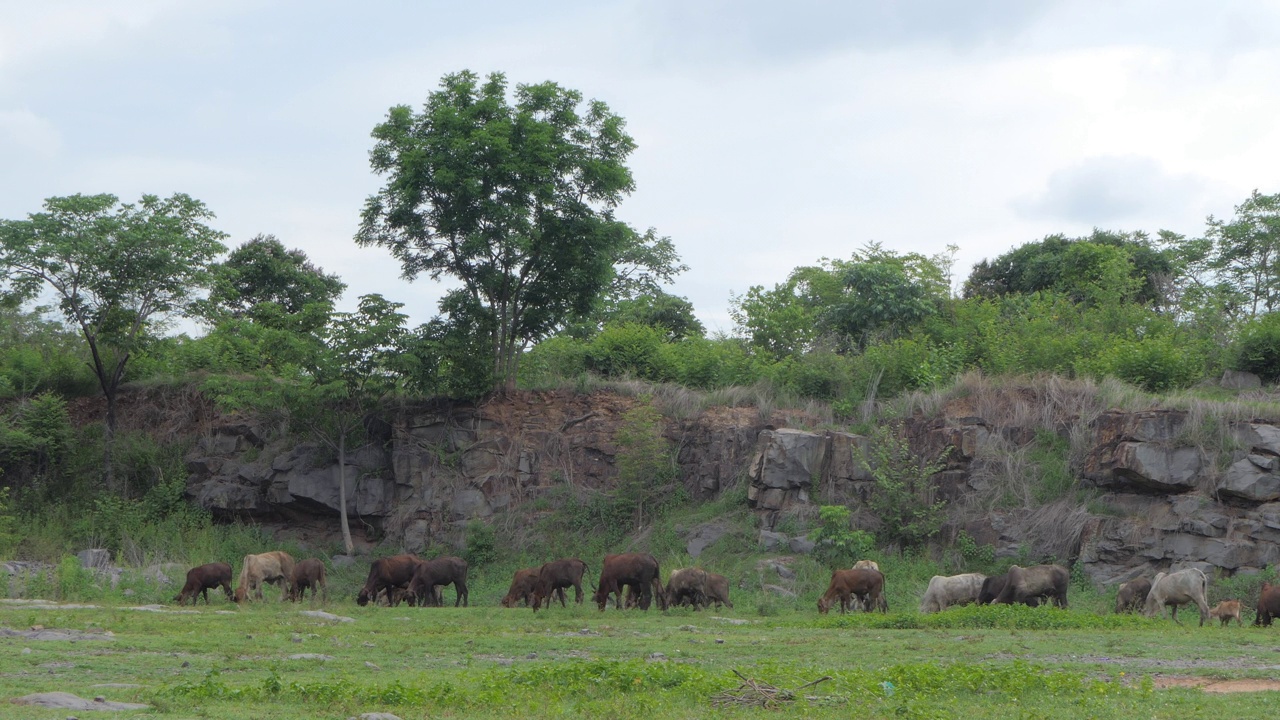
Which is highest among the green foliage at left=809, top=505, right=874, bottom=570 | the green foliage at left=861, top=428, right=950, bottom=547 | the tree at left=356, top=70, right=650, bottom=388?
the tree at left=356, top=70, right=650, bottom=388

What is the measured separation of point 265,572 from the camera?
27.4 m

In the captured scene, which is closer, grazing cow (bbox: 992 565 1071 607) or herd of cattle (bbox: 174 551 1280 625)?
herd of cattle (bbox: 174 551 1280 625)

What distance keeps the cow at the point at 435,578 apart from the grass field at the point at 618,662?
115 inches

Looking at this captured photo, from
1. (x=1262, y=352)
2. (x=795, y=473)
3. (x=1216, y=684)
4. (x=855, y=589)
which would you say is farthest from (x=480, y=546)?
(x=1216, y=684)

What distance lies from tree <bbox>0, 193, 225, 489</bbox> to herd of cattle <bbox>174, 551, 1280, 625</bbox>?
11.6m

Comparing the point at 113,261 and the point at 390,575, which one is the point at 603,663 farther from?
the point at 113,261

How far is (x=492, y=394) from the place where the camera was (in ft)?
113

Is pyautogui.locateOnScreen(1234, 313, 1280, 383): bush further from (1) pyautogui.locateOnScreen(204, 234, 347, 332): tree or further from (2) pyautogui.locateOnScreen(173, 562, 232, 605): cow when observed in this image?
(1) pyautogui.locateOnScreen(204, 234, 347, 332): tree

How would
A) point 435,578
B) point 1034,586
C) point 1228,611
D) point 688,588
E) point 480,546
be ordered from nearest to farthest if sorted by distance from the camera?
→ point 1228,611 < point 1034,586 < point 688,588 < point 435,578 < point 480,546

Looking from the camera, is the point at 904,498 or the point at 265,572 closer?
the point at 265,572

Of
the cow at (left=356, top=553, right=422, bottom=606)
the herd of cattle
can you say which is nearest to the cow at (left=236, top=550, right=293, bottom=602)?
the herd of cattle

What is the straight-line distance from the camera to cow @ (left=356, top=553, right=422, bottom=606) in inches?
1062

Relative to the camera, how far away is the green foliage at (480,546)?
104 feet

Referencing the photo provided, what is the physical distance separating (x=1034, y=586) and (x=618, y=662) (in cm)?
1365
